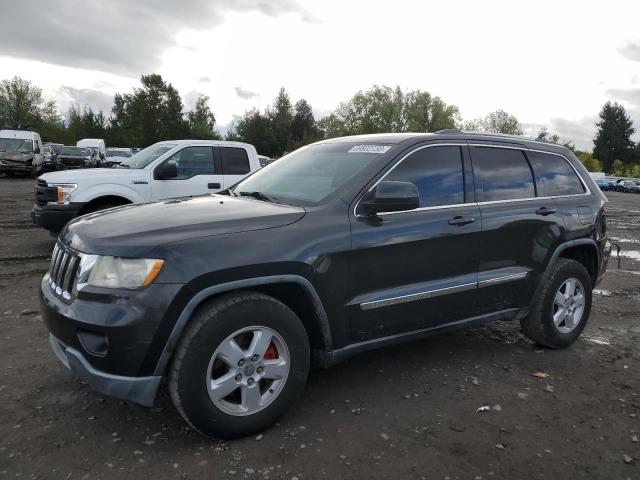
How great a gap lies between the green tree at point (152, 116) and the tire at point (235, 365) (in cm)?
5982

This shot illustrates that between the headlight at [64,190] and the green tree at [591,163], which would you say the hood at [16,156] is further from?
the green tree at [591,163]

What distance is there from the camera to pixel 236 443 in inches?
114

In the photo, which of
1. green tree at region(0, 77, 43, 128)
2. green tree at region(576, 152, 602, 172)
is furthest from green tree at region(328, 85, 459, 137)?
green tree at region(0, 77, 43, 128)

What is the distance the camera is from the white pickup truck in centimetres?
732

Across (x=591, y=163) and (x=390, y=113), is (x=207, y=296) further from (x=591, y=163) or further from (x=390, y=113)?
(x=591, y=163)

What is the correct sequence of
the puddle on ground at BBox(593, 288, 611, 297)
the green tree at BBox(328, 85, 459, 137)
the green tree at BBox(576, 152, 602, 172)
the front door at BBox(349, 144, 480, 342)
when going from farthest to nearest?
the green tree at BBox(576, 152, 602, 172)
the green tree at BBox(328, 85, 459, 137)
the puddle on ground at BBox(593, 288, 611, 297)
the front door at BBox(349, 144, 480, 342)

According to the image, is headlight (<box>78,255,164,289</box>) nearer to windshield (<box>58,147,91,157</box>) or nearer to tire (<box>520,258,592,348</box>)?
tire (<box>520,258,592,348</box>)

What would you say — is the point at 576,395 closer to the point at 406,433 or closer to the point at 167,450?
the point at 406,433

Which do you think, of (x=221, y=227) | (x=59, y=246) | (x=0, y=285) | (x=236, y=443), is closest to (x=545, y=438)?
(x=236, y=443)

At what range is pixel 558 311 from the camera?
14.6 ft

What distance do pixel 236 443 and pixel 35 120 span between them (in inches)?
2572

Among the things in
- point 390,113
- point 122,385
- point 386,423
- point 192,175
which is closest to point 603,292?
point 386,423

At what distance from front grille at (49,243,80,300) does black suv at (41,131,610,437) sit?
15mm

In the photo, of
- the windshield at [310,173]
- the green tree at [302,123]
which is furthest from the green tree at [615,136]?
the windshield at [310,173]
